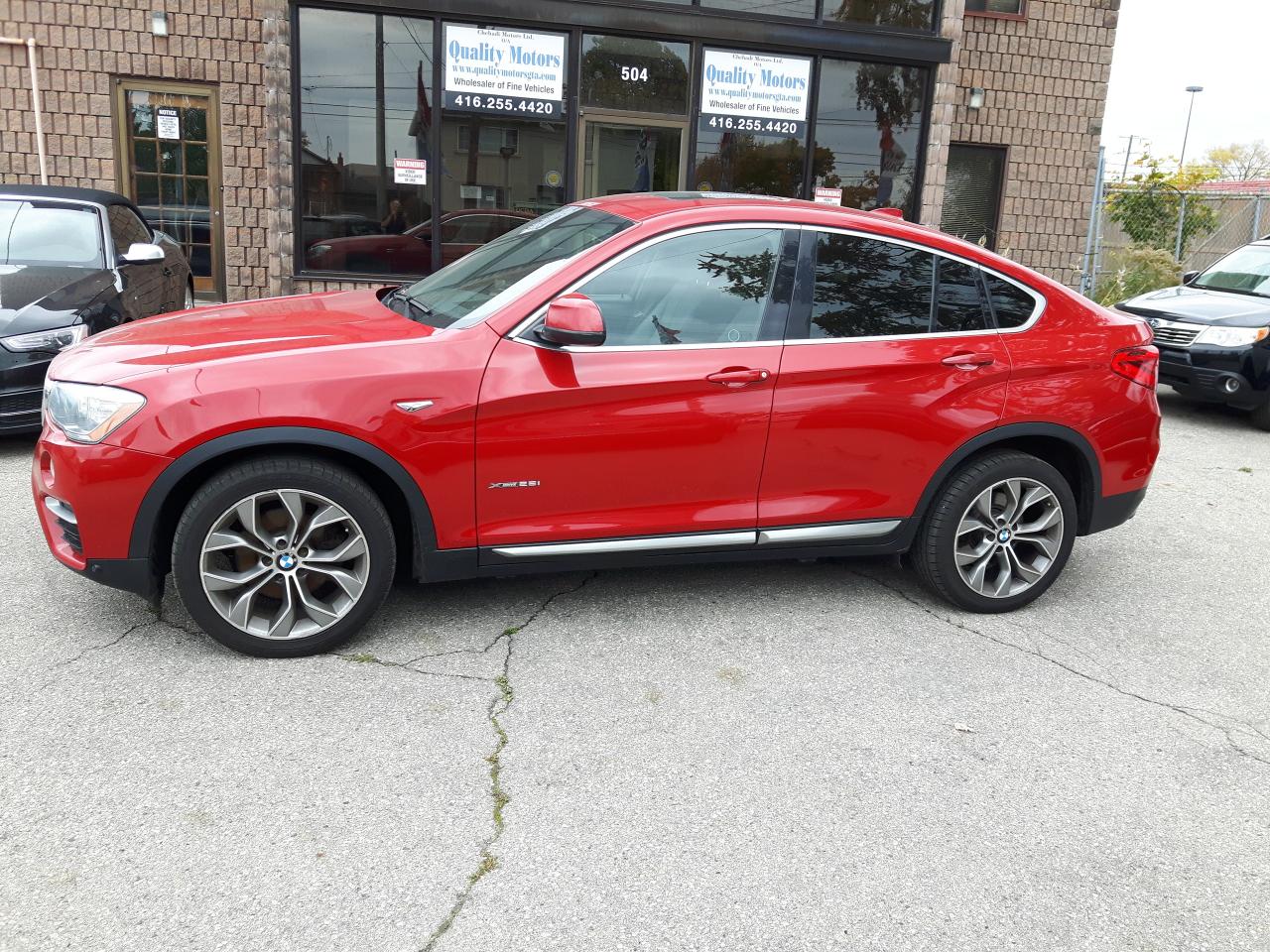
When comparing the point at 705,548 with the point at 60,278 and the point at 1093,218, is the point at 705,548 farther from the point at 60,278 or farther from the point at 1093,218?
the point at 1093,218

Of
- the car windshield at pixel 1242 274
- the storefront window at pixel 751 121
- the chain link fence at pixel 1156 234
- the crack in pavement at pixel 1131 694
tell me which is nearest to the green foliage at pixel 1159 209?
the chain link fence at pixel 1156 234

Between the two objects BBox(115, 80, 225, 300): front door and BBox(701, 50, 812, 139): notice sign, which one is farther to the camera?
BBox(115, 80, 225, 300): front door

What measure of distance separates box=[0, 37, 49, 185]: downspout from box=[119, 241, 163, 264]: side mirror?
495 centimetres

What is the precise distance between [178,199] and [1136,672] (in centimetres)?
1153

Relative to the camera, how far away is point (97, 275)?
7176 mm

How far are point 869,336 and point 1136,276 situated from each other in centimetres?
1219

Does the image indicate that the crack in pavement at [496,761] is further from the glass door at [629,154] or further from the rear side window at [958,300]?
the glass door at [629,154]

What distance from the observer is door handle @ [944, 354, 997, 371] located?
14.6ft

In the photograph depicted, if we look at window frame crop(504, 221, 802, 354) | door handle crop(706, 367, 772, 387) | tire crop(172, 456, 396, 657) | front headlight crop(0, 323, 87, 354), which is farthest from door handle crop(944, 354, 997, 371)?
front headlight crop(0, 323, 87, 354)

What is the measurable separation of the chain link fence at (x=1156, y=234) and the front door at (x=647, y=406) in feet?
38.9

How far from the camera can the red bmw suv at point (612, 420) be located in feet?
12.2

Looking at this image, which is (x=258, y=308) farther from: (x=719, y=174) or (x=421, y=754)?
(x=719, y=174)

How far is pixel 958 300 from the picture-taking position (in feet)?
15.0

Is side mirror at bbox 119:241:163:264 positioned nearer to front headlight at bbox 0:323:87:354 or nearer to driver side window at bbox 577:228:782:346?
front headlight at bbox 0:323:87:354
